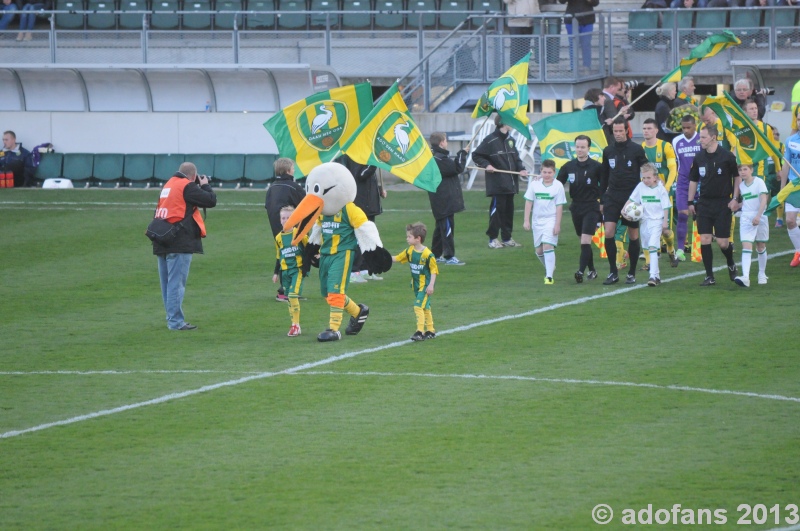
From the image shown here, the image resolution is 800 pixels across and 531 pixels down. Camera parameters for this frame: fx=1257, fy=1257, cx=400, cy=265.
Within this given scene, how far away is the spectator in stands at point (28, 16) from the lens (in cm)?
3300

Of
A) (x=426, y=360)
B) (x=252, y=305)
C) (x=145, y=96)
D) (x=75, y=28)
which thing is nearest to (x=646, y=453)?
(x=426, y=360)

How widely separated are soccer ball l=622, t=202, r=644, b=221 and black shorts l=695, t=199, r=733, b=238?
0.77 metres

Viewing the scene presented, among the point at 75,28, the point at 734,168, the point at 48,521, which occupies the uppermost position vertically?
the point at 75,28

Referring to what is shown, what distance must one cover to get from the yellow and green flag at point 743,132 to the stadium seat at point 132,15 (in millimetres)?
20072

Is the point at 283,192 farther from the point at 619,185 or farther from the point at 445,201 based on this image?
the point at 619,185

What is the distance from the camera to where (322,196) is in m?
12.8

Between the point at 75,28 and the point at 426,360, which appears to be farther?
the point at 75,28

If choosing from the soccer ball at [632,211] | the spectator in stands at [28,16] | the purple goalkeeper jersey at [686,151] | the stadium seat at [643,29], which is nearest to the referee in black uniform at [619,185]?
the soccer ball at [632,211]

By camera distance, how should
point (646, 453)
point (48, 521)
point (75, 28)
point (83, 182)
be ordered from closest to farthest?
point (48, 521), point (646, 453), point (83, 182), point (75, 28)

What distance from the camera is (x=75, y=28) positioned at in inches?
1340

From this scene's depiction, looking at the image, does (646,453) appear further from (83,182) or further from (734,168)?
(83,182)

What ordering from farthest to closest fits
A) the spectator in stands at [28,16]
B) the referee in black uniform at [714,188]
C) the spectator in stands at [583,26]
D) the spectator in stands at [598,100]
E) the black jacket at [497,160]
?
the spectator in stands at [28,16] → the spectator in stands at [583,26] → the black jacket at [497,160] → the spectator in stands at [598,100] → the referee in black uniform at [714,188]

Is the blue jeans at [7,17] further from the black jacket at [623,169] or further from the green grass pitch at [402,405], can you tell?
the black jacket at [623,169]

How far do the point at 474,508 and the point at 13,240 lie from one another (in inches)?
636
